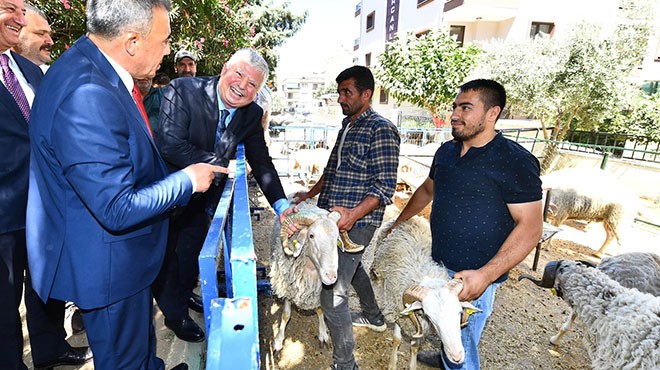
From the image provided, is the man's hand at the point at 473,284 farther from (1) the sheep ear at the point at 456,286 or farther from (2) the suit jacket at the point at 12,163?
(2) the suit jacket at the point at 12,163

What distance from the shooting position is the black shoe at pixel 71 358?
88.0 inches

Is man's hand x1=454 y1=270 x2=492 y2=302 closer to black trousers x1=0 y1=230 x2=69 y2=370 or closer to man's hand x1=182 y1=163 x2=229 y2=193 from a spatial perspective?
man's hand x1=182 y1=163 x2=229 y2=193

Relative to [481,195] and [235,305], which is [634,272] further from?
[235,305]

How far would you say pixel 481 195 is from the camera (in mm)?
2072

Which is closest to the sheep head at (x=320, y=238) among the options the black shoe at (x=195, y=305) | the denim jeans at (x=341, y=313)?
the denim jeans at (x=341, y=313)

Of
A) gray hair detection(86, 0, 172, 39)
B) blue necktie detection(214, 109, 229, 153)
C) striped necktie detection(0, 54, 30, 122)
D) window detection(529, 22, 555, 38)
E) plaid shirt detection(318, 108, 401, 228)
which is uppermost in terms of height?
window detection(529, 22, 555, 38)

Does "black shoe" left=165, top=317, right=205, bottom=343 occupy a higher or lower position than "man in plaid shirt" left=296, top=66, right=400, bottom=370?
lower

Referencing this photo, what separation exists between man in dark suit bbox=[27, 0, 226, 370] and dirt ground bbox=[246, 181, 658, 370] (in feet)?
6.46

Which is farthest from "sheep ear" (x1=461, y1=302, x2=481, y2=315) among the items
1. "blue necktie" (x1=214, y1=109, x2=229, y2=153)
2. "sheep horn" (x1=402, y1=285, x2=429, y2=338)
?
"blue necktie" (x1=214, y1=109, x2=229, y2=153)

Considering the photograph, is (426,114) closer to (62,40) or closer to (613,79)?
(613,79)

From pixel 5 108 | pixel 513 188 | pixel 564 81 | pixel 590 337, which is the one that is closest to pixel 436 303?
pixel 513 188

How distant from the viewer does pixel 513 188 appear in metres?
1.97

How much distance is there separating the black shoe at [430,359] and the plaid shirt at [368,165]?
149 cm

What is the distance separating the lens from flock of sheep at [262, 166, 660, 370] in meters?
2.10
